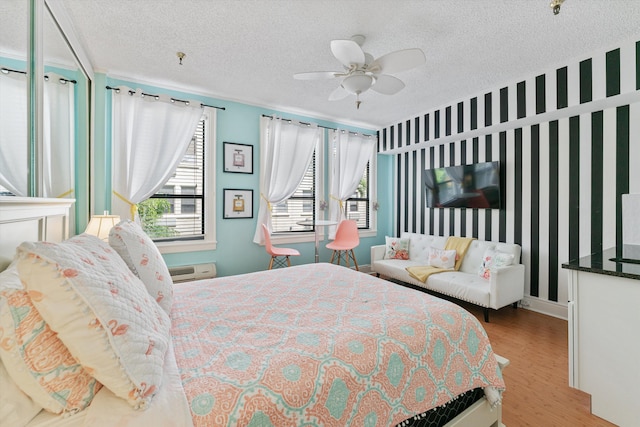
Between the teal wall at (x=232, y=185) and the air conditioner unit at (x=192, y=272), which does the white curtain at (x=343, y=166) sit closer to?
the teal wall at (x=232, y=185)

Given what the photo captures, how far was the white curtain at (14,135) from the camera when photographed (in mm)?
1183

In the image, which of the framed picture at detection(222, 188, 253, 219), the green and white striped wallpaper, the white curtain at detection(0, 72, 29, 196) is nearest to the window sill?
the framed picture at detection(222, 188, 253, 219)

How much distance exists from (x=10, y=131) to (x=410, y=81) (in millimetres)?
3396

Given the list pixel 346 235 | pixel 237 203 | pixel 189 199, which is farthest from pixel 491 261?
pixel 189 199

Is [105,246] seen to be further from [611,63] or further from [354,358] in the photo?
[611,63]

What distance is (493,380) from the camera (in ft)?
4.77

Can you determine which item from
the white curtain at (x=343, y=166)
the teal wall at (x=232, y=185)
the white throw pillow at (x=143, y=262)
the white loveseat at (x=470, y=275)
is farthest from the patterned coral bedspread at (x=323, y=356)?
the white curtain at (x=343, y=166)

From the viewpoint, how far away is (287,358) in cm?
107

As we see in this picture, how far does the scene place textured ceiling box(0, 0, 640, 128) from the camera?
2.10 m

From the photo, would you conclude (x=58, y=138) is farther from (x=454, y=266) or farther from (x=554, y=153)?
(x=554, y=153)

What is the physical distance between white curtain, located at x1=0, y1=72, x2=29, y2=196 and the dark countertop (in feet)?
9.85

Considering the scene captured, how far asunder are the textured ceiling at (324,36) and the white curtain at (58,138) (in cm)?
72

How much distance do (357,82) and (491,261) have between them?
2.60m

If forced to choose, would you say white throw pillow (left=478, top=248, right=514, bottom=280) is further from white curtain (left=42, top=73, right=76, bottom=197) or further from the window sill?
white curtain (left=42, top=73, right=76, bottom=197)
